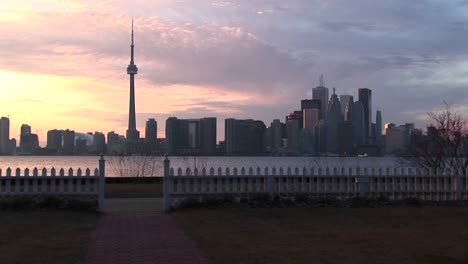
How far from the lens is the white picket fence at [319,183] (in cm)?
1825

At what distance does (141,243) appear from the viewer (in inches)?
440

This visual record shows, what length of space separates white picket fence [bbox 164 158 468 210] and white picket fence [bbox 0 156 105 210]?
2.06m

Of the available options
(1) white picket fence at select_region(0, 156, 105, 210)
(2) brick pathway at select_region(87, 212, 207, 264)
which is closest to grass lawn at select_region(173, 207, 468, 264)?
(2) brick pathway at select_region(87, 212, 207, 264)

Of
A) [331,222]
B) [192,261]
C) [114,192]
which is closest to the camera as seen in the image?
[192,261]

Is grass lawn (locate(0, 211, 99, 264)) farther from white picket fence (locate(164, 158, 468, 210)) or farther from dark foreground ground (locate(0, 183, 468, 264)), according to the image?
white picket fence (locate(164, 158, 468, 210))

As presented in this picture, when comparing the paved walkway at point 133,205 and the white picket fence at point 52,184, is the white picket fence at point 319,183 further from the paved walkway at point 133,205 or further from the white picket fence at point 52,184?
the white picket fence at point 52,184

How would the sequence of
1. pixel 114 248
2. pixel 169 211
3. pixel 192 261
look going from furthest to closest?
pixel 169 211 < pixel 114 248 < pixel 192 261

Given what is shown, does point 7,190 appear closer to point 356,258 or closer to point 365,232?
point 365,232

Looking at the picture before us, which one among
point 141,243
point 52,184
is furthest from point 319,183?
point 141,243

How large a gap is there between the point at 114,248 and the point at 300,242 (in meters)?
3.43

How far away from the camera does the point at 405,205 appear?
18.2m

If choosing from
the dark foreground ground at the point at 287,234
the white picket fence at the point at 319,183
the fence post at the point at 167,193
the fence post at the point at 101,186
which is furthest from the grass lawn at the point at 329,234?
the fence post at the point at 101,186

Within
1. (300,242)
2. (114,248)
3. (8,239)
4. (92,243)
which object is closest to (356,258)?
(300,242)

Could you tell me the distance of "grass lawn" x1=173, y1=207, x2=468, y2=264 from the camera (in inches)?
376
